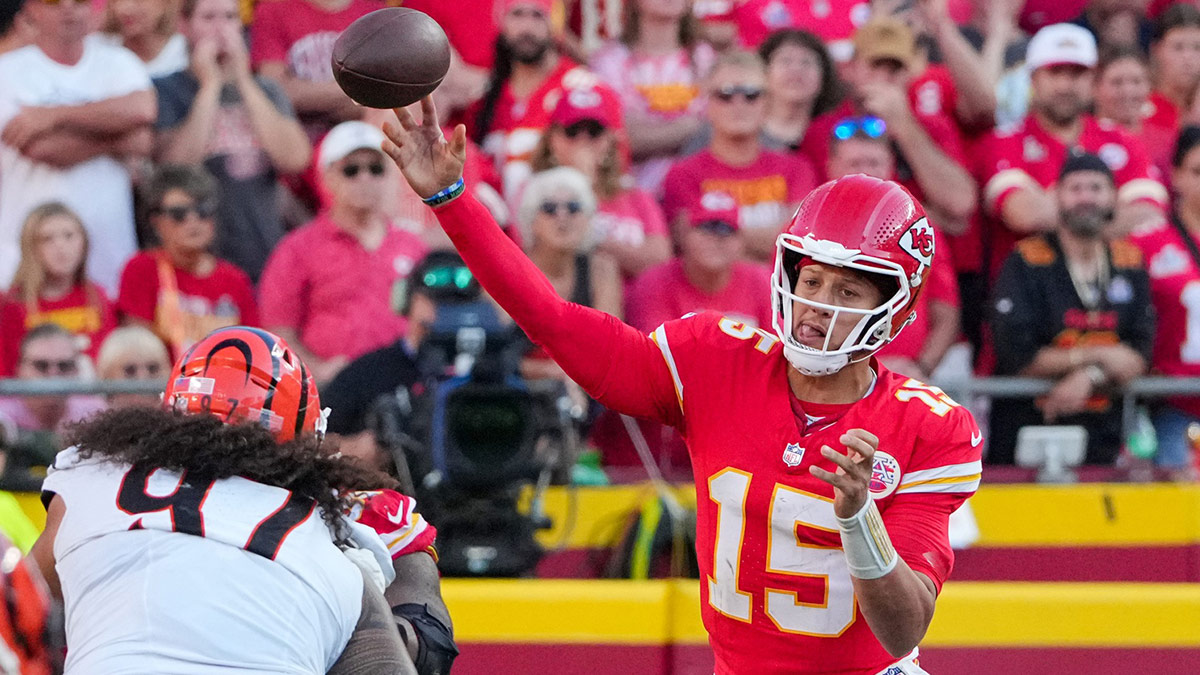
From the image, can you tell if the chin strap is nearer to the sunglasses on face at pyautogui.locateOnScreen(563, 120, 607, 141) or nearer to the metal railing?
the metal railing

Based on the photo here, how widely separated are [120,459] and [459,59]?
5.42m

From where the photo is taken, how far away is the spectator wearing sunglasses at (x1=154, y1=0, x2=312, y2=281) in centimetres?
773

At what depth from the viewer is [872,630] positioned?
3.33 meters

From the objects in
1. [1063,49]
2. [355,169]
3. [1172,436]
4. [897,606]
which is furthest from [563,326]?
[1063,49]

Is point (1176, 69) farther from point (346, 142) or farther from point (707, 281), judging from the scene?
point (346, 142)

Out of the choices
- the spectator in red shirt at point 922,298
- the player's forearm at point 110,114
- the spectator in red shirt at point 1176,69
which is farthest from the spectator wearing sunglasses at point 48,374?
the spectator in red shirt at point 1176,69

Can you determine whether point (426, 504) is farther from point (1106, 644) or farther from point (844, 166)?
point (844, 166)

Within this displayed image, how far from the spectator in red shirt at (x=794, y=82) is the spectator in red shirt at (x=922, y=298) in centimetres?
63

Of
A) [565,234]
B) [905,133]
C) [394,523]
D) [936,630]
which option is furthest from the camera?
[905,133]

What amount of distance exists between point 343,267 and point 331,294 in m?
0.14

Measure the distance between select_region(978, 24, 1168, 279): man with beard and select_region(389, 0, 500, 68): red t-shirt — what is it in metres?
2.69

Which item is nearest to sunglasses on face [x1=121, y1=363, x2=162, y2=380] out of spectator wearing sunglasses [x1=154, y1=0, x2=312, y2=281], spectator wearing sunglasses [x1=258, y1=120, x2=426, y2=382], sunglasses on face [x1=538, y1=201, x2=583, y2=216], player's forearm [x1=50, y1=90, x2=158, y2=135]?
spectator wearing sunglasses [x1=258, y1=120, x2=426, y2=382]

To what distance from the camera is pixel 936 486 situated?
3568mm

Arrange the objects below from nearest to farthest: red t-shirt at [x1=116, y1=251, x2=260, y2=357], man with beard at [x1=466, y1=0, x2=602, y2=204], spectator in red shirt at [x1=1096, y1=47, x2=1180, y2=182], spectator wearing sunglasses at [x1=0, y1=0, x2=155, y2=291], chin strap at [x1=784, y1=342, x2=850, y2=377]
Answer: chin strap at [x1=784, y1=342, x2=850, y2=377]
red t-shirt at [x1=116, y1=251, x2=260, y2=357]
spectator wearing sunglasses at [x1=0, y1=0, x2=155, y2=291]
man with beard at [x1=466, y1=0, x2=602, y2=204]
spectator in red shirt at [x1=1096, y1=47, x2=1180, y2=182]
